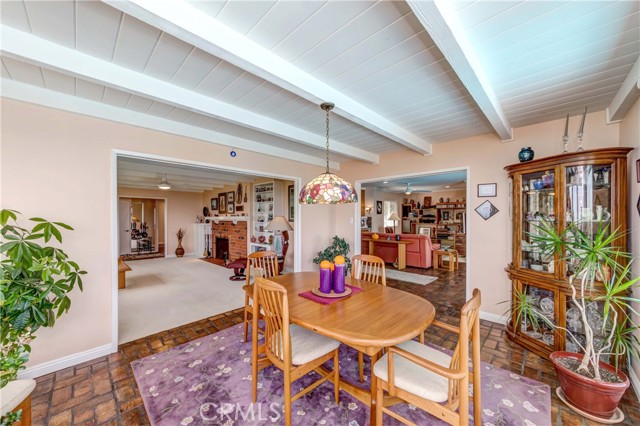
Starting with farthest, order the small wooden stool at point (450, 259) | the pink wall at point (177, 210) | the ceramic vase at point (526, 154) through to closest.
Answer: the pink wall at point (177, 210) < the small wooden stool at point (450, 259) < the ceramic vase at point (526, 154)

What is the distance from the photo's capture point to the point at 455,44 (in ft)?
4.59

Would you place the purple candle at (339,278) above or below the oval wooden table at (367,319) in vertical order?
above

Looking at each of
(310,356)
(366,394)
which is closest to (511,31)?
(310,356)

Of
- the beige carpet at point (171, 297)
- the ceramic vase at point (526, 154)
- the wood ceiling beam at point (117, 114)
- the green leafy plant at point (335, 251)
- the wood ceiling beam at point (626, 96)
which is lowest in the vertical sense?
the beige carpet at point (171, 297)

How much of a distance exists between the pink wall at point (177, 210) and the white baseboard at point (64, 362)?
649cm

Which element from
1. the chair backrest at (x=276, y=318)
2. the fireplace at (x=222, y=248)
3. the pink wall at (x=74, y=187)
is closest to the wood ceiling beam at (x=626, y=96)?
the chair backrest at (x=276, y=318)

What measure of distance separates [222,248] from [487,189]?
6974 millimetres

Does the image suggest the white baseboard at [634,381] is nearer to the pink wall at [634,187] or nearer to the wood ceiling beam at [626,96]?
the pink wall at [634,187]

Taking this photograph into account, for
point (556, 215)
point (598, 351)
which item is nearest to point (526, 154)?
point (556, 215)

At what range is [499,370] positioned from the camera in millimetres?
2207

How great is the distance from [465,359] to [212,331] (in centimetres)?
268

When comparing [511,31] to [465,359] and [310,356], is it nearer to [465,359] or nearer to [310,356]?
[465,359]

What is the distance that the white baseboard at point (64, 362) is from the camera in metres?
2.09

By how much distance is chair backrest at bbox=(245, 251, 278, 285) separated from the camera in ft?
9.21
